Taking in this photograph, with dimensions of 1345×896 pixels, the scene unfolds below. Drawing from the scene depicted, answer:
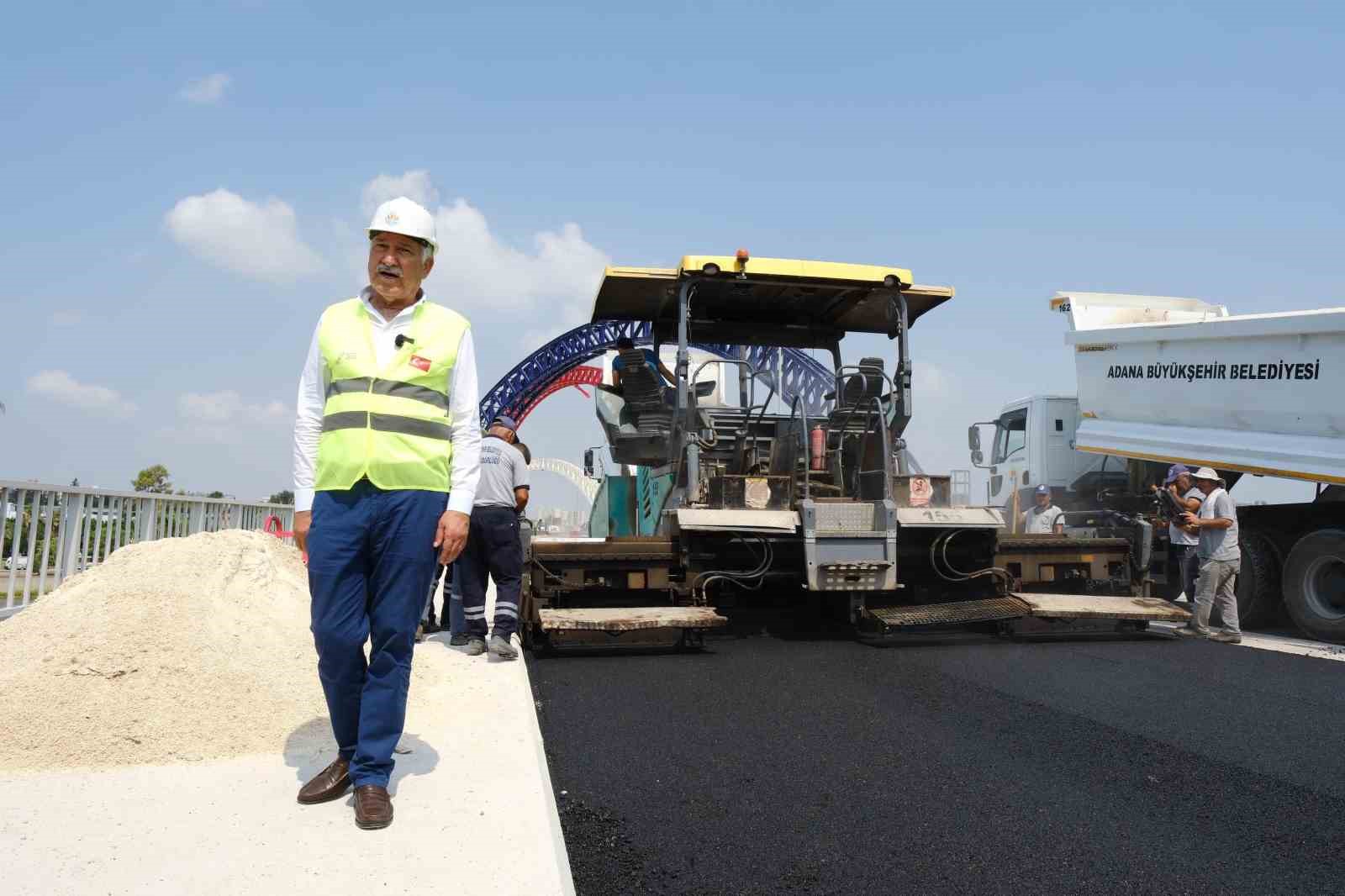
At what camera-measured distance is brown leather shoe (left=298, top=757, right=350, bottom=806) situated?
294 cm

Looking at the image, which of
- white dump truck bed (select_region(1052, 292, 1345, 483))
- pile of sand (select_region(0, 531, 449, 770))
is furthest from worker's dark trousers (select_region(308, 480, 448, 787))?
white dump truck bed (select_region(1052, 292, 1345, 483))

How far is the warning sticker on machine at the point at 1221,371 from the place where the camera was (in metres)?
8.06

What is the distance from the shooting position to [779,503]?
6.79m

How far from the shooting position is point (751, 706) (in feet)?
14.9

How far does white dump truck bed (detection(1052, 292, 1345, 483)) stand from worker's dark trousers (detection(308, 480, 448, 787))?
772 centimetres

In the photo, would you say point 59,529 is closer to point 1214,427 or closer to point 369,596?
point 369,596

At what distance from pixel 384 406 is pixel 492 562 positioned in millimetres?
3157

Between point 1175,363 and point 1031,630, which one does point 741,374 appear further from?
point 1175,363

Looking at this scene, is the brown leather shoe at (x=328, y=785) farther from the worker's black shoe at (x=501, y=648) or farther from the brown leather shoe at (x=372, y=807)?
the worker's black shoe at (x=501, y=648)

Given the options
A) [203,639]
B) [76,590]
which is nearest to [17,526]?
[76,590]

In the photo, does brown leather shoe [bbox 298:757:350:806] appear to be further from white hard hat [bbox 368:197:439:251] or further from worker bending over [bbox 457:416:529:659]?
worker bending over [bbox 457:416:529:659]

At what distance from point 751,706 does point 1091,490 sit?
7696mm

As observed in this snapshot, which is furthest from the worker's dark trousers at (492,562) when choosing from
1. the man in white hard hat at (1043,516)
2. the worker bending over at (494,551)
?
the man in white hard hat at (1043,516)

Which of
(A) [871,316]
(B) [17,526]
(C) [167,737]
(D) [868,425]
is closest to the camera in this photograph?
(C) [167,737]
